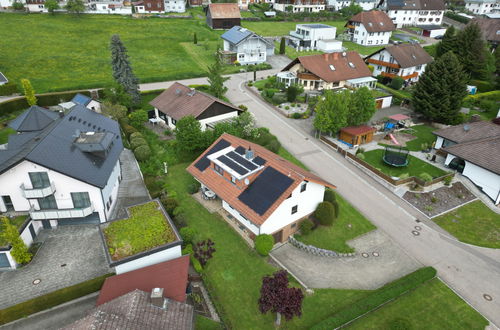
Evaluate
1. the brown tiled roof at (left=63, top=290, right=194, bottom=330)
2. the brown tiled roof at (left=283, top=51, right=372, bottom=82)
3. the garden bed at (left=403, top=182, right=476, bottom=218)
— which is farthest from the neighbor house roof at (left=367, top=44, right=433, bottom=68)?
the brown tiled roof at (left=63, top=290, right=194, bottom=330)

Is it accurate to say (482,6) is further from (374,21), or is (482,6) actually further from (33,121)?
(33,121)

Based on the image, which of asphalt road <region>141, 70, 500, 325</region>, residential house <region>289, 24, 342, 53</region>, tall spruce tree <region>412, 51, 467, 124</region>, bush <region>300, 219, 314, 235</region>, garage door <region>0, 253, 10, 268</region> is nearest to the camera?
garage door <region>0, 253, 10, 268</region>

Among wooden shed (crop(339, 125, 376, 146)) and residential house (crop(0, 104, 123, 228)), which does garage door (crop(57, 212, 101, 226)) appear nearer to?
residential house (crop(0, 104, 123, 228))

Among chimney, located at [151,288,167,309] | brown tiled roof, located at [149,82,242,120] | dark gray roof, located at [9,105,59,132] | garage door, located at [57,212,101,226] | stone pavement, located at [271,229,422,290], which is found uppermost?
dark gray roof, located at [9,105,59,132]

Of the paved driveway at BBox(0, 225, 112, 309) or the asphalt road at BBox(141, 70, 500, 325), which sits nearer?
the paved driveway at BBox(0, 225, 112, 309)

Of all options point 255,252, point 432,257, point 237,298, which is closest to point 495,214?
point 432,257

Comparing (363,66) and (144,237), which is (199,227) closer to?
(144,237)

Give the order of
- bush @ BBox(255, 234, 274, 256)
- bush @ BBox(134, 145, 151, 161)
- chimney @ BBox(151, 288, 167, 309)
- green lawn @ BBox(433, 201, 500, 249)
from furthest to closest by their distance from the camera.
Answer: bush @ BBox(134, 145, 151, 161) < green lawn @ BBox(433, 201, 500, 249) < bush @ BBox(255, 234, 274, 256) < chimney @ BBox(151, 288, 167, 309)

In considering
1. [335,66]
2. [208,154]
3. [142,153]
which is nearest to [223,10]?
[335,66]
